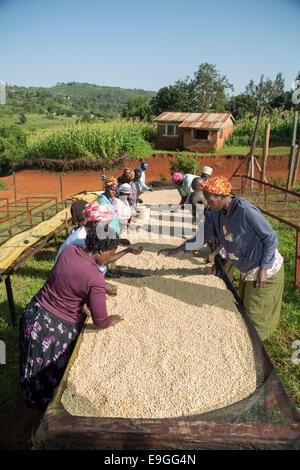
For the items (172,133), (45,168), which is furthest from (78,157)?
(172,133)

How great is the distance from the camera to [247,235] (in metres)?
2.17

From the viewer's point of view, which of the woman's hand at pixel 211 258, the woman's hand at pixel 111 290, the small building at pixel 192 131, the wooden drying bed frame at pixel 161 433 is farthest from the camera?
the small building at pixel 192 131

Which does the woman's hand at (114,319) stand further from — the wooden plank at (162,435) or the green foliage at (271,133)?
the green foliage at (271,133)

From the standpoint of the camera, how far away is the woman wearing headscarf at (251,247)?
2102 mm

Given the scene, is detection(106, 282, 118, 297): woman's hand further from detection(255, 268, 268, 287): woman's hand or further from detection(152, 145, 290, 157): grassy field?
detection(152, 145, 290, 157): grassy field

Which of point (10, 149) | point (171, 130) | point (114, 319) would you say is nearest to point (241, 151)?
point (171, 130)

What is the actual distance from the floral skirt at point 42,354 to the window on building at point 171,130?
17.2 metres

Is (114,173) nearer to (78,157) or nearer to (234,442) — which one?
(78,157)

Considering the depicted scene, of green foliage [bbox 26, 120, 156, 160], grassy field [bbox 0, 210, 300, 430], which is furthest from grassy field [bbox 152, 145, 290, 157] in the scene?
grassy field [bbox 0, 210, 300, 430]

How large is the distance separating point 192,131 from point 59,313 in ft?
53.4

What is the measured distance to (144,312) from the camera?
214 centimetres

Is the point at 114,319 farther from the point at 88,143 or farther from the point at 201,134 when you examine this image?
the point at 201,134

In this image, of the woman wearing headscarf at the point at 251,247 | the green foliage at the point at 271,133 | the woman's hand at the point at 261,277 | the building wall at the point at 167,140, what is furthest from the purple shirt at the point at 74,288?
the green foliage at the point at 271,133

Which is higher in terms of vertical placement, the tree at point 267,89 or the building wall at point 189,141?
the tree at point 267,89
